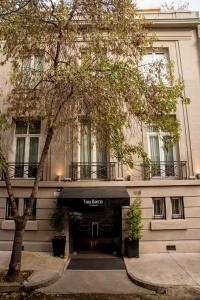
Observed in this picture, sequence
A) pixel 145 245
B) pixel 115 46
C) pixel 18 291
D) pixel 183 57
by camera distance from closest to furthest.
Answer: pixel 18 291
pixel 115 46
pixel 145 245
pixel 183 57

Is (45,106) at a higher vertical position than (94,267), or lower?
higher

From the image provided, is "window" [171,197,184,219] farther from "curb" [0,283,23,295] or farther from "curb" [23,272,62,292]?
"curb" [0,283,23,295]

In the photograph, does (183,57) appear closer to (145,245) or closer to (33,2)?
(33,2)

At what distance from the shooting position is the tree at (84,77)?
28.5 feet

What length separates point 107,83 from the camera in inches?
340

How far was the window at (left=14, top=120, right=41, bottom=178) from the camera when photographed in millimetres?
13013

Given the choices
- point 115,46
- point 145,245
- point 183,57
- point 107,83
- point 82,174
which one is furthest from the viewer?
point 183,57

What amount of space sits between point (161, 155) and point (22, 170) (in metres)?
6.54

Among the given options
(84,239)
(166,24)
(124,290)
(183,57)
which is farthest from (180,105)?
(124,290)

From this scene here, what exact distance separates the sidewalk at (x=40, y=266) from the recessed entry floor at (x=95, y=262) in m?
0.49

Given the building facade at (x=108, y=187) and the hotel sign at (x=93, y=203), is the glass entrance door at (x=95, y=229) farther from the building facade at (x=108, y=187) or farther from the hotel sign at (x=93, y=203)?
the hotel sign at (x=93, y=203)

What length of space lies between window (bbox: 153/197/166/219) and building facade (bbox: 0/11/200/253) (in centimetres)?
4

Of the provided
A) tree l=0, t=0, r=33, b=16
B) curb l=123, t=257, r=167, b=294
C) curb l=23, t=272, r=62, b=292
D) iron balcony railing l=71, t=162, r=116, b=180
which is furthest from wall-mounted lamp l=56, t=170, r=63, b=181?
tree l=0, t=0, r=33, b=16

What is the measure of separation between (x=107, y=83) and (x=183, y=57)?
7.30 meters
